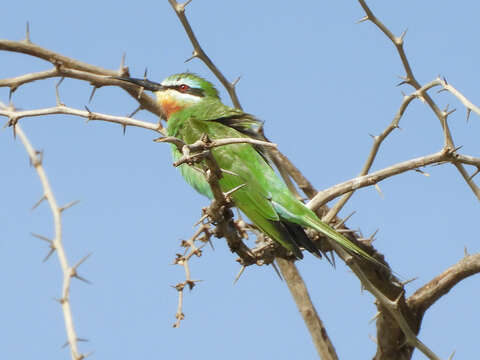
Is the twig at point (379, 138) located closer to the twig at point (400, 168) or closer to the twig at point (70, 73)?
the twig at point (400, 168)

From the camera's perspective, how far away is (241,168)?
4207mm

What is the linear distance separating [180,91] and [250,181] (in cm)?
125

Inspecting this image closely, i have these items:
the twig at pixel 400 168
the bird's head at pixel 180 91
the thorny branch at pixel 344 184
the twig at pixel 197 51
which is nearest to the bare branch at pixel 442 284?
the thorny branch at pixel 344 184

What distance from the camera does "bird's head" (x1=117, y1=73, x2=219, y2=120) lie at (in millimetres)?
5090

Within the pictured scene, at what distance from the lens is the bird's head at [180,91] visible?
5.09 meters

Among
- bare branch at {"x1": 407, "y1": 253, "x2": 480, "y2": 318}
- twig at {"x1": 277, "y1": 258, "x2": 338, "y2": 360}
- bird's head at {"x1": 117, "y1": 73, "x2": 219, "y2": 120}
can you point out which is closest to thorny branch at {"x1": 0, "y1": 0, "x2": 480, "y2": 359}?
bare branch at {"x1": 407, "y1": 253, "x2": 480, "y2": 318}

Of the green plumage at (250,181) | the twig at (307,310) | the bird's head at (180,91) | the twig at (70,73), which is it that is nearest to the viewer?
the green plumage at (250,181)

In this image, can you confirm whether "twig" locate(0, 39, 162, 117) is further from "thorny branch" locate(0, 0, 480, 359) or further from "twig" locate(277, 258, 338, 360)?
"twig" locate(277, 258, 338, 360)

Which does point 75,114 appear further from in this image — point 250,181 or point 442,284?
point 442,284

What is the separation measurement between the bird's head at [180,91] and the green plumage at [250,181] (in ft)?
0.82

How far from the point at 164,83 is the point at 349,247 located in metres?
2.13

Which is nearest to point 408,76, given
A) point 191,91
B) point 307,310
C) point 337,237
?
point 337,237

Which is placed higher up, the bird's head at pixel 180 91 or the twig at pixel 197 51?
the bird's head at pixel 180 91

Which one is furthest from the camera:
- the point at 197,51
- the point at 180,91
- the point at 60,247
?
the point at 180,91
